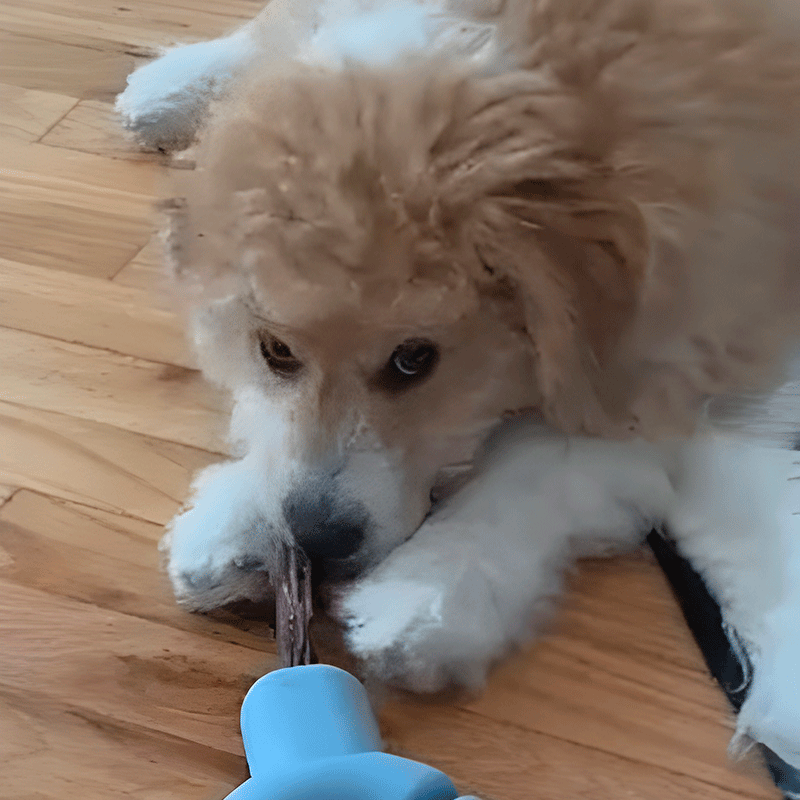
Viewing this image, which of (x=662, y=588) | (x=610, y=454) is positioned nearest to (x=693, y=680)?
(x=662, y=588)

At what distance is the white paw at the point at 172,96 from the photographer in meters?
1.52

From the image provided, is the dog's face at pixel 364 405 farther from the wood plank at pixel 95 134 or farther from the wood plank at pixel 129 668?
the wood plank at pixel 95 134

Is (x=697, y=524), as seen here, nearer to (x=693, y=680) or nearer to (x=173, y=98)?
(x=693, y=680)

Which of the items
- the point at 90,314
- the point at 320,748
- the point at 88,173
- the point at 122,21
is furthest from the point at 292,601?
the point at 122,21

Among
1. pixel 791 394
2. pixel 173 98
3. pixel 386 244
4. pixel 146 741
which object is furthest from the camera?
pixel 173 98

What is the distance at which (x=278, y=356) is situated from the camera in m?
0.89

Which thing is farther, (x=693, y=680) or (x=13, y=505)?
(x=13, y=505)

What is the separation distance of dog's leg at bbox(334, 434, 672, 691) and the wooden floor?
0.03 meters

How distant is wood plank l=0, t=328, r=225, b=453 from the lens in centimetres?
113

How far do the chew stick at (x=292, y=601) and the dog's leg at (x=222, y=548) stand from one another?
0.02m

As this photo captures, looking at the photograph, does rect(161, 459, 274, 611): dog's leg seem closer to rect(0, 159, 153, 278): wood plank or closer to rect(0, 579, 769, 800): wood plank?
rect(0, 579, 769, 800): wood plank

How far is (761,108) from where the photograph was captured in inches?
33.1

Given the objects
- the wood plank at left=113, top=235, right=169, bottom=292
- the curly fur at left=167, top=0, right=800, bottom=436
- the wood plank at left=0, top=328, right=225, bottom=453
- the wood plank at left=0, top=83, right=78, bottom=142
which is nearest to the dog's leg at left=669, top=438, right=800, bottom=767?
the curly fur at left=167, top=0, right=800, bottom=436

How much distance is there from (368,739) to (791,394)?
1.84 ft
